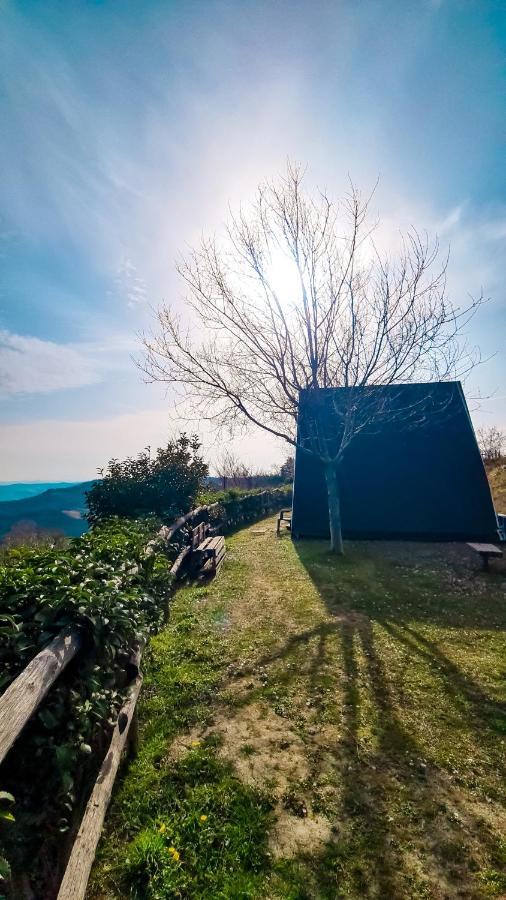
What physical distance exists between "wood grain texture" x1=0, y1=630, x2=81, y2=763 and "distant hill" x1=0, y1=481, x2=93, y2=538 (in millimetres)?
32338

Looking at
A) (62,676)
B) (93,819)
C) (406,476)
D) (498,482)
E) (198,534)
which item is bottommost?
(93,819)

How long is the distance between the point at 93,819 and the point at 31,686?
140 cm

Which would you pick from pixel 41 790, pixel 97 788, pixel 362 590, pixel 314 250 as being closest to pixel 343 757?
pixel 97 788

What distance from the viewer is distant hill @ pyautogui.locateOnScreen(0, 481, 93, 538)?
34.1 meters

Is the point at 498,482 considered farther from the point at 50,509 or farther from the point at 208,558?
the point at 50,509

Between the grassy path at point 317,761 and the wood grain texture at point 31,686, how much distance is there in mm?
1546

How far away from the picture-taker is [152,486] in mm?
10445

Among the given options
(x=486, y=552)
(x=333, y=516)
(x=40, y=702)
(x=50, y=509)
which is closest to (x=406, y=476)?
(x=333, y=516)

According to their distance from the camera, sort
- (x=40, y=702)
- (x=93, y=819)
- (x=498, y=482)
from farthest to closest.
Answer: (x=498, y=482)
(x=93, y=819)
(x=40, y=702)

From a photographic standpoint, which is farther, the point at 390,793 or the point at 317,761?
the point at 317,761

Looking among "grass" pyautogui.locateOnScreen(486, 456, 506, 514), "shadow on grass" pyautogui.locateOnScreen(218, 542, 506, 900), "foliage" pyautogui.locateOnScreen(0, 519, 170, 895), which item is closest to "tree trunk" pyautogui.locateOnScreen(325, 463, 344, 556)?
"shadow on grass" pyautogui.locateOnScreen(218, 542, 506, 900)

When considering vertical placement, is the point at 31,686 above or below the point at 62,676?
above

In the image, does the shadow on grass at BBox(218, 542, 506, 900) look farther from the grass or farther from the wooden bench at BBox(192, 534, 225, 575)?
the grass

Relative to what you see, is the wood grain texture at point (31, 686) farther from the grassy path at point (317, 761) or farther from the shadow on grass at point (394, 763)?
the shadow on grass at point (394, 763)
